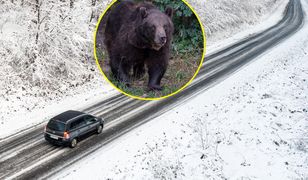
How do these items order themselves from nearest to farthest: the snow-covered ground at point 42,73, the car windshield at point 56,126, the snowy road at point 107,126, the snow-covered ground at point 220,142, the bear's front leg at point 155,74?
the bear's front leg at point 155,74 < the snow-covered ground at point 220,142 < the snowy road at point 107,126 < the car windshield at point 56,126 < the snow-covered ground at point 42,73

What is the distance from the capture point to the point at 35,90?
1836 cm

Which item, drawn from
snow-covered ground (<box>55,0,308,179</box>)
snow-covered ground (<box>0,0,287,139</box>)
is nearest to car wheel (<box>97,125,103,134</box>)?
snow-covered ground (<box>55,0,308,179</box>)

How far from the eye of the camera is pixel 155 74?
3.87 m

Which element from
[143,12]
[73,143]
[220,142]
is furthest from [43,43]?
[143,12]

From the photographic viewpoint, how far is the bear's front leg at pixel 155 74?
3830 millimetres

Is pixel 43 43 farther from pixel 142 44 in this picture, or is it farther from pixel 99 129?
pixel 142 44

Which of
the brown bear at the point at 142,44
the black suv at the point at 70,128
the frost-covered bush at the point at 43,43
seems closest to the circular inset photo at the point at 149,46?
the brown bear at the point at 142,44

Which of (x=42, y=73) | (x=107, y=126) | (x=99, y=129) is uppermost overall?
(x=42, y=73)

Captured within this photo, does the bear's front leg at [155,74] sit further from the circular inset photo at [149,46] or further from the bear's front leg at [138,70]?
the bear's front leg at [138,70]

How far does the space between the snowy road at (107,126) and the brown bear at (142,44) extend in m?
8.30

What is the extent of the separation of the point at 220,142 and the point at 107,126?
5.33 meters

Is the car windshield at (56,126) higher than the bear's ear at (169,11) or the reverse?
the reverse

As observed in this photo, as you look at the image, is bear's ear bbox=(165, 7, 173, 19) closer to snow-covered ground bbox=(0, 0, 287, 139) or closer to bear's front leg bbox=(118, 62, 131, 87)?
bear's front leg bbox=(118, 62, 131, 87)

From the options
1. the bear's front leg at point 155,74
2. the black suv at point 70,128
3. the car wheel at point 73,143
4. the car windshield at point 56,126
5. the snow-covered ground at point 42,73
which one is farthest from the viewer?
the snow-covered ground at point 42,73
